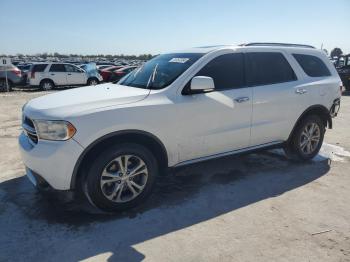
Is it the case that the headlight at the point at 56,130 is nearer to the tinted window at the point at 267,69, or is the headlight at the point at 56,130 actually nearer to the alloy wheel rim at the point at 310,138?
the tinted window at the point at 267,69

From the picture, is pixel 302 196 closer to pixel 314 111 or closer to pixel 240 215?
pixel 240 215

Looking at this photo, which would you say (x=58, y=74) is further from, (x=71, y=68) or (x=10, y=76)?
(x=10, y=76)

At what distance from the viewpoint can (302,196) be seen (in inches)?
167

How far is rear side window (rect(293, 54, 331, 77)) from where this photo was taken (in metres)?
5.22

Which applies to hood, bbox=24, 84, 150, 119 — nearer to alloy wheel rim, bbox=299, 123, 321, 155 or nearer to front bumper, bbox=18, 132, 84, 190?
front bumper, bbox=18, 132, 84, 190

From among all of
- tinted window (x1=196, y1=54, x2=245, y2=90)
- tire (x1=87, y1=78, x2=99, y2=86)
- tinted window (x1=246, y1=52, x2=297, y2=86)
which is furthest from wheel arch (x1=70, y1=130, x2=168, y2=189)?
tire (x1=87, y1=78, x2=99, y2=86)

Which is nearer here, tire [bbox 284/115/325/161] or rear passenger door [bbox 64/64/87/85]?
tire [bbox 284/115/325/161]

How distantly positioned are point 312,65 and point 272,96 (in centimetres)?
123

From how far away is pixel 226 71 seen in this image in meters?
4.37

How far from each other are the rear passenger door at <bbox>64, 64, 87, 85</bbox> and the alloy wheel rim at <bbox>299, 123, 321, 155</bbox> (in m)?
16.0

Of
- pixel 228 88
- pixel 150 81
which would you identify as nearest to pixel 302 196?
pixel 228 88

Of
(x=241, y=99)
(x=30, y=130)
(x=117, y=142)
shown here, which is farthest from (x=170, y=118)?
(x=30, y=130)

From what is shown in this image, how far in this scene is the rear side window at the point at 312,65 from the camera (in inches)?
205

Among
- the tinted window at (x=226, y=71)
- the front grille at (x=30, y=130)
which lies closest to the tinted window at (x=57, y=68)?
the front grille at (x=30, y=130)
